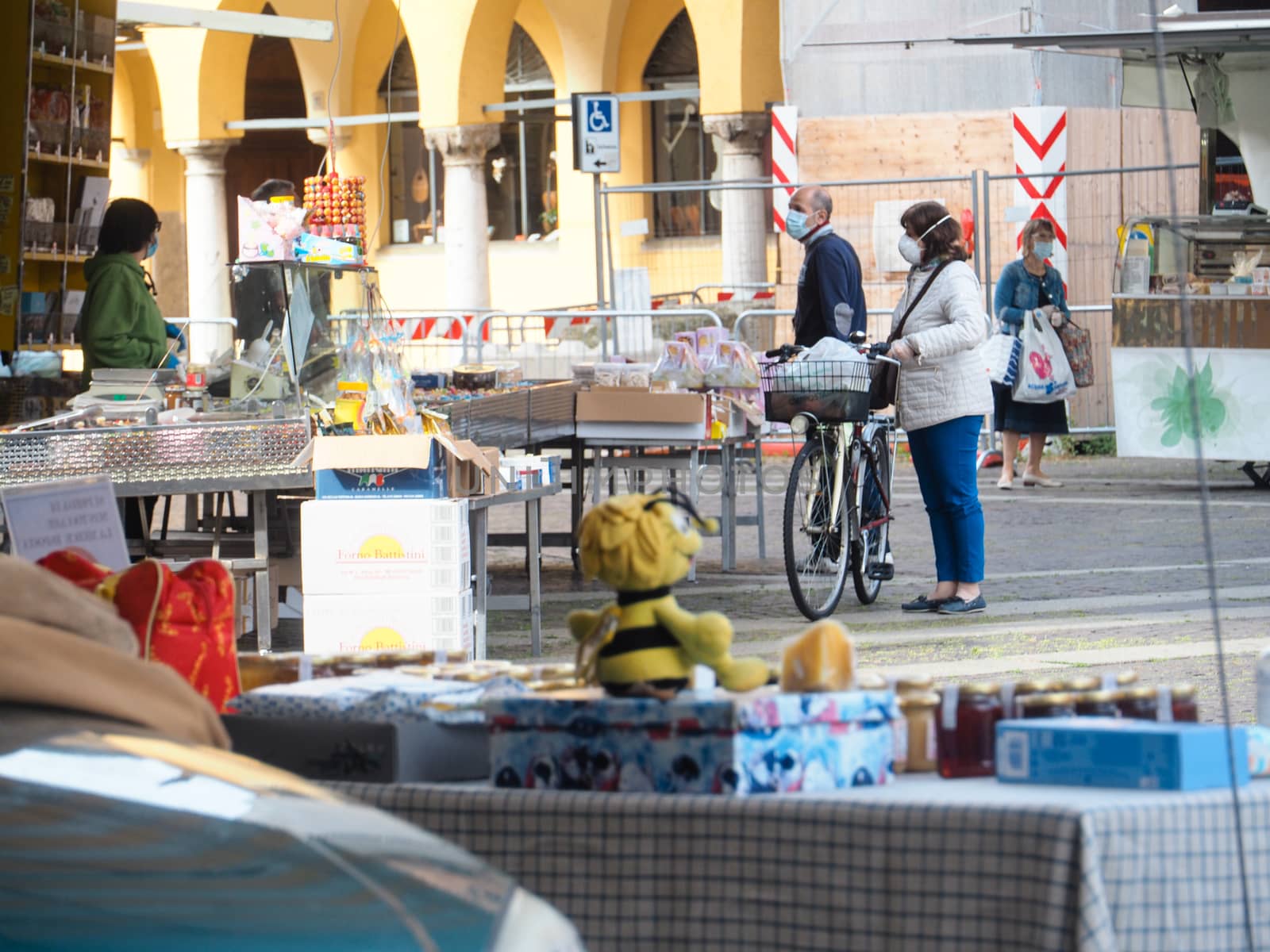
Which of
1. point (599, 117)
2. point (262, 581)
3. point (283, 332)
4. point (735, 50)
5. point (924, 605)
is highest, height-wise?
point (735, 50)

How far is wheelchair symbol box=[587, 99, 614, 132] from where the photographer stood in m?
15.5

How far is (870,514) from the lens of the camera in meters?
9.30

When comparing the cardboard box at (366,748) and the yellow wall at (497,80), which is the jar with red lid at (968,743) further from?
the yellow wall at (497,80)

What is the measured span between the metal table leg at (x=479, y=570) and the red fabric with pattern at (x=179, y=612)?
4321 mm

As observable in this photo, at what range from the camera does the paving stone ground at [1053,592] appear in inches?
302

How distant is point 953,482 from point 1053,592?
134 cm

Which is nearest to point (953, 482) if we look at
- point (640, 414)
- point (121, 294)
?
point (640, 414)

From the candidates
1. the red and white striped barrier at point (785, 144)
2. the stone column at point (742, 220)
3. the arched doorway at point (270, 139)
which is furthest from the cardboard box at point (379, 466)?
the arched doorway at point (270, 139)

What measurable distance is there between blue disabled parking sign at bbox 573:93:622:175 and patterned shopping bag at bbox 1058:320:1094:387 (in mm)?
3892

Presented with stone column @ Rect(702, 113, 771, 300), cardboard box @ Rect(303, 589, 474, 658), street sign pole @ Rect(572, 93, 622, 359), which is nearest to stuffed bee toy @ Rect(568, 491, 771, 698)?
cardboard box @ Rect(303, 589, 474, 658)

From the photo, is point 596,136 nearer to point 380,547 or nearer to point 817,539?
point 817,539

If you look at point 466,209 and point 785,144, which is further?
point 466,209

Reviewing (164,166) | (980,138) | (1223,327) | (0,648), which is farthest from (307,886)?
(164,166)

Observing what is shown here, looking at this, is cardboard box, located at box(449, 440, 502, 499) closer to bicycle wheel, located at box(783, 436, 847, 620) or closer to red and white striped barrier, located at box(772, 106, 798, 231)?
bicycle wheel, located at box(783, 436, 847, 620)
